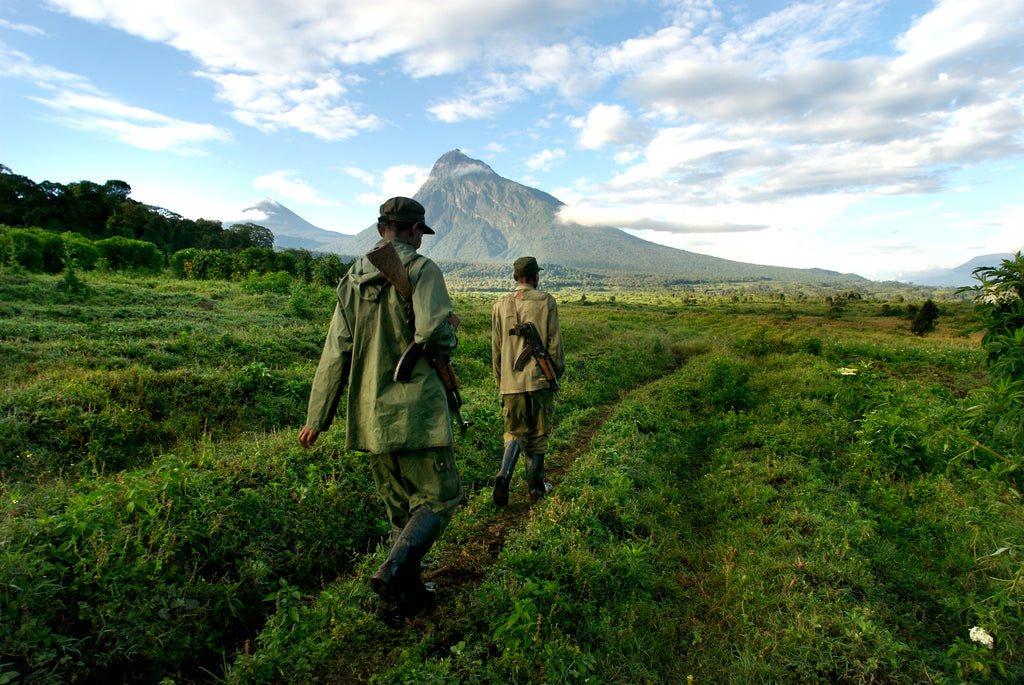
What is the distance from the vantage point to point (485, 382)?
34.5 ft

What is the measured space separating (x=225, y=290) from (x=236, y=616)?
2060 centimetres

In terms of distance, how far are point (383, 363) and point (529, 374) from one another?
2.58m

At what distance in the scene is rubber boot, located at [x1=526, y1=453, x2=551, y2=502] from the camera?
5.54 metres

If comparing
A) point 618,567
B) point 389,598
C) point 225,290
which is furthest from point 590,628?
point 225,290

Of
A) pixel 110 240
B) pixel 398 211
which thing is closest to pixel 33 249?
pixel 110 240

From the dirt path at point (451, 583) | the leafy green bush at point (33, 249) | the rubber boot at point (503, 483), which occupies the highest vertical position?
the leafy green bush at point (33, 249)

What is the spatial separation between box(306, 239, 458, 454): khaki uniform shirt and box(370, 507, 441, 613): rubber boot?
557mm

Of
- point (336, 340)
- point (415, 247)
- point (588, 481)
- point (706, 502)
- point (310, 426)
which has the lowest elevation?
point (706, 502)

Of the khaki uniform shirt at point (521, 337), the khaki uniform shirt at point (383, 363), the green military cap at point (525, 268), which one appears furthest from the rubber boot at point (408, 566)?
the green military cap at point (525, 268)

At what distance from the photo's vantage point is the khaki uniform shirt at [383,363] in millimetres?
3219

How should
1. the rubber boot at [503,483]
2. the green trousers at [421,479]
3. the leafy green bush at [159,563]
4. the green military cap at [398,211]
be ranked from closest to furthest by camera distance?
the leafy green bush at [159,563], the green trousers at [421,479], the green military cap at [398,211], the rubber boot at [503,483]

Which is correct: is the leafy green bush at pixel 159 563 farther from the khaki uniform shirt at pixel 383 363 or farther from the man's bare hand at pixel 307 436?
the khaki uniform shirt at pixel 383 363

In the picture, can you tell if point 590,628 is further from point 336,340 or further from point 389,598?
point 336,340

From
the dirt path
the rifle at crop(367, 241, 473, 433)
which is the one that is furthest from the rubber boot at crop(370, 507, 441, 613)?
the rifle at crop(367, 241, 473, 433)
